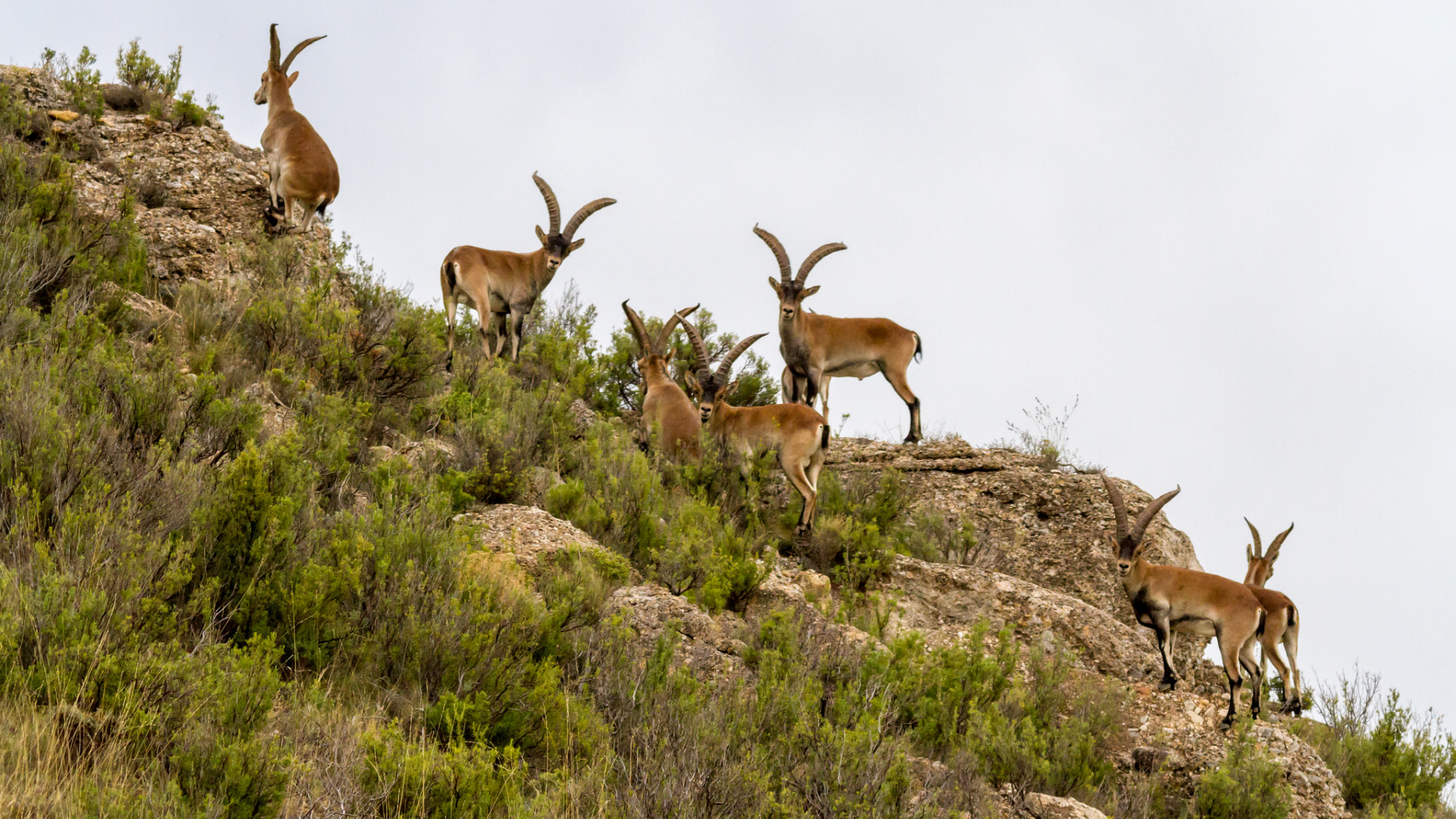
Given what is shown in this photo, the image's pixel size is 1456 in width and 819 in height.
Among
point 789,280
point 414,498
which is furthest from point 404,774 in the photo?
point 789,280

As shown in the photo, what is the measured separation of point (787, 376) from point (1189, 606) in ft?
21.7

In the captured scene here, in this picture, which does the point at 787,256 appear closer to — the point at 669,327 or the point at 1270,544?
the point at 669,327

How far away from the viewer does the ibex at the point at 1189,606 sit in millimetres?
10133

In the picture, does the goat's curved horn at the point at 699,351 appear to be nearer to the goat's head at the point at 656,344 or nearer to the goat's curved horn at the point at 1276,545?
the goat's head at the point at 656,344

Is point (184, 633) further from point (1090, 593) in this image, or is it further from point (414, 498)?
point (1090, 593)

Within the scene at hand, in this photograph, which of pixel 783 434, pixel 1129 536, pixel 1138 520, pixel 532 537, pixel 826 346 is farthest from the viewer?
pixel 826 346

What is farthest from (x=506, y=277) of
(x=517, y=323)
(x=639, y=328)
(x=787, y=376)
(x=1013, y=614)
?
(x=1013, y=614)

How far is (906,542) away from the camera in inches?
478

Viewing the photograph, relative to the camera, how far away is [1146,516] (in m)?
11.1

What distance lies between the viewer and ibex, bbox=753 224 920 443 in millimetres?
15234

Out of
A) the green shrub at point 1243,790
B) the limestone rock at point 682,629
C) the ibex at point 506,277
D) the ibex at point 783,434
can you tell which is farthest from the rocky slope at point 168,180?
the green shrub at point 1243,790

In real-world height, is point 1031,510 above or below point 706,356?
below

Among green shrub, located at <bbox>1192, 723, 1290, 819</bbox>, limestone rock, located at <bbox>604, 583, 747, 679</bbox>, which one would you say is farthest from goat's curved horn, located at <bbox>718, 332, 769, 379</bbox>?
green shrub, located at <bbox>1192, 723, 1290, 819</bbox>

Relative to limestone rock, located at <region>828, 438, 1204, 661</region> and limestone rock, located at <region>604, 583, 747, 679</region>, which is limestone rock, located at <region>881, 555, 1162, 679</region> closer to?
limestone rock, located at <region>828, 438, 1204, 661</region>
